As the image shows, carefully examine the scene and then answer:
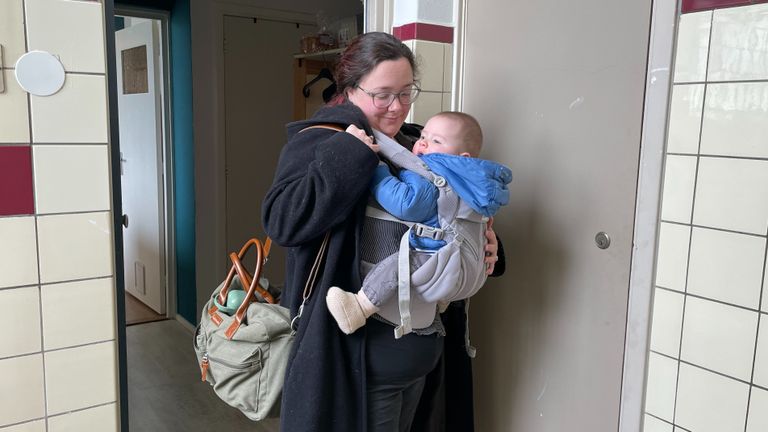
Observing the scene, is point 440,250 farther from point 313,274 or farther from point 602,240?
point 602,240

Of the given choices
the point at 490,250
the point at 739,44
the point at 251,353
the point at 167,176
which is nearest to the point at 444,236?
the point at 490,250

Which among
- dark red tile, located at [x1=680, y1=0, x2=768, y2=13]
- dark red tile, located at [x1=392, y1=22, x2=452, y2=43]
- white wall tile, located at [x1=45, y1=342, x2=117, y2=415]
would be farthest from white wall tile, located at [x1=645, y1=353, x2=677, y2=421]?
white wall tile, located at [x1=45, y1=342, x2=117, y2=415]

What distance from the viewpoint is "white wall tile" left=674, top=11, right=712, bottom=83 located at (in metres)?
1.31

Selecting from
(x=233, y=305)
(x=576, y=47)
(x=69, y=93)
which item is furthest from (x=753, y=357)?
(x=69, y=93)

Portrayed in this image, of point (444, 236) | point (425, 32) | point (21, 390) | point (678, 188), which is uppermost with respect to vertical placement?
point (425, 32)

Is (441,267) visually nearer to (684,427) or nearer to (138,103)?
(684,427)

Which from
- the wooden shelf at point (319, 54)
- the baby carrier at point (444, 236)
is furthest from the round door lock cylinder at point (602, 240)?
the wooden shelf at point (319, 54)

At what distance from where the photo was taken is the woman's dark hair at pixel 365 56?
4.33 ft

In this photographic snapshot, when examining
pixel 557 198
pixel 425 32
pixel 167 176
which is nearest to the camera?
pixel 557 198

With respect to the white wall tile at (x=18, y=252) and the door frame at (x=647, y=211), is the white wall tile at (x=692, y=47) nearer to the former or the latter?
the door frame at (x=647, y=211)

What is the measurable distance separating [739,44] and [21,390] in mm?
1763

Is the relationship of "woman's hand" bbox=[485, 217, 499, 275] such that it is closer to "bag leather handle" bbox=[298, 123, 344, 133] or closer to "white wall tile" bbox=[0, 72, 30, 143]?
"bag leather handle" bbox=[298, 123, 344, 133]

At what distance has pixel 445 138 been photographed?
1336 mm

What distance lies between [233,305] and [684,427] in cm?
112
